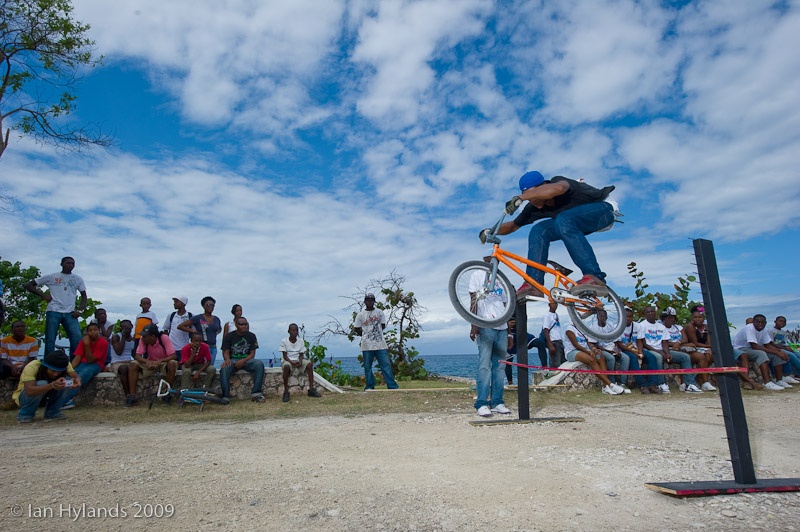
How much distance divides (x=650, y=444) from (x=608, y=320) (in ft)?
4.86

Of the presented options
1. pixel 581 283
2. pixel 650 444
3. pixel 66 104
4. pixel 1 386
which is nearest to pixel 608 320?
pixel 581 283

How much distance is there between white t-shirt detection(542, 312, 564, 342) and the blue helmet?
6.00 metres

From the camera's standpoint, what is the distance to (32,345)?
8.94 metres

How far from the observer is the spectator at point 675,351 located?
10594 mm

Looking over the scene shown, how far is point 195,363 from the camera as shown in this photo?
9555 mm

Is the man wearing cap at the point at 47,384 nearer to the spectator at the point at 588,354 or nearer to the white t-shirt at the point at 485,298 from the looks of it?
the white t-shirt at the point at 485,298

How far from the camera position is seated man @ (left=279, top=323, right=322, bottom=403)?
991 centimetres

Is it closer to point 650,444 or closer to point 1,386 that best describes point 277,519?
Answer: point 650,444

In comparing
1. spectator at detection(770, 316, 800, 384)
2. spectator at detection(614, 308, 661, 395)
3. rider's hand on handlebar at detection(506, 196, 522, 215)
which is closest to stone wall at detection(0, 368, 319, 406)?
rider's hand on handlebar at detection(506, 196, 522, 215)

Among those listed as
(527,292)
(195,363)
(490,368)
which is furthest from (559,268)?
(195,363)

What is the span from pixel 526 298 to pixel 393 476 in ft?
9.68

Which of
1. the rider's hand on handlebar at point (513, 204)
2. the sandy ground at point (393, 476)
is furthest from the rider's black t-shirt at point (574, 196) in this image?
the sandy ground at point (393, 476)

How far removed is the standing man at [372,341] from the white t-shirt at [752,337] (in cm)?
801

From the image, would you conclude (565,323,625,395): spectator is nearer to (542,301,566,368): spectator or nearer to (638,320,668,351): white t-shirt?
(542,301,566,368): spectator
